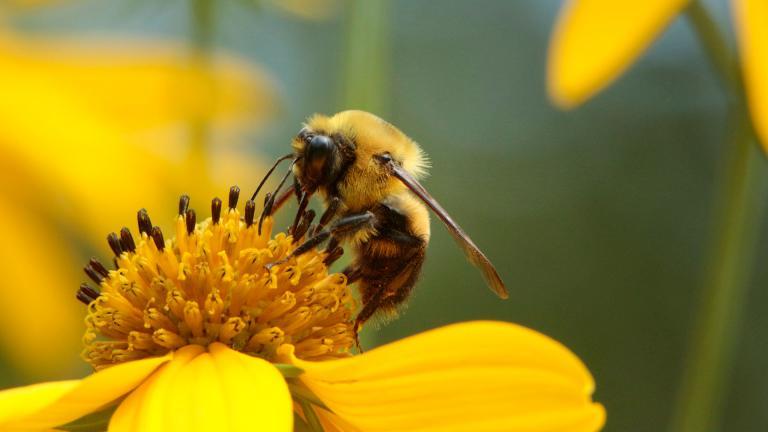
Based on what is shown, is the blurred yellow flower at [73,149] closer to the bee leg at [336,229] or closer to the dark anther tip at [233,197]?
the dark anther tip at [233,197]

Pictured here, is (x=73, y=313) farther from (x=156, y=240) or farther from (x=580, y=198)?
(x=580, y=198)

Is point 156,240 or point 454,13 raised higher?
point 454,13

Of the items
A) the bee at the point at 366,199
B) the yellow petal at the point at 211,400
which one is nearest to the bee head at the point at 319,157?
the bee at the point at 366,199

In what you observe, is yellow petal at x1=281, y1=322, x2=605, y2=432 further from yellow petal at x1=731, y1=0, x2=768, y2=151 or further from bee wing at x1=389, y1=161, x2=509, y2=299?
yellow petal at x1=731, y1=0, x2=768, y2=151

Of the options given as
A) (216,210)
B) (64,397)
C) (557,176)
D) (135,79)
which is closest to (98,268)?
(216,210)

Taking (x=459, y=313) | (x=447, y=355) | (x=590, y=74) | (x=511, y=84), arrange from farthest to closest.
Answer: (x=511, y=84), (x=459, y=313), (x=590, y=74), (x=447, y=355)

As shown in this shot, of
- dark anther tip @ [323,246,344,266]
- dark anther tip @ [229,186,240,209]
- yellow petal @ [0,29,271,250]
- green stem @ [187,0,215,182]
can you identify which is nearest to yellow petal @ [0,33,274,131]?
yellow petal @ [0,29,271,250]

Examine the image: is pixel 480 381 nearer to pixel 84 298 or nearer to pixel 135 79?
pixel 84 298

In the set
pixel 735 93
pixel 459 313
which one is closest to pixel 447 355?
pixel 735 93
